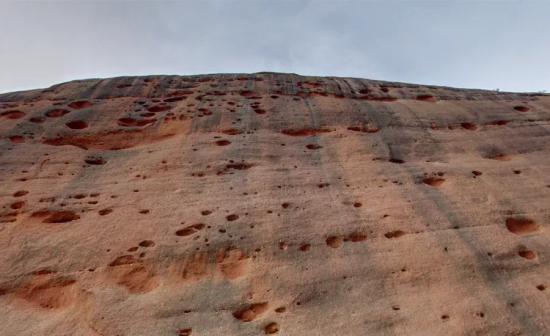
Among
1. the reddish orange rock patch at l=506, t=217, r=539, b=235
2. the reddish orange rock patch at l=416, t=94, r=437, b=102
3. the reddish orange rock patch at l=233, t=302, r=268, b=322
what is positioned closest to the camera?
the reddish orange rock patch at l=233, t=302, r=268, b=322

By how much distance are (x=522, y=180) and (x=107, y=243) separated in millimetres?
4456

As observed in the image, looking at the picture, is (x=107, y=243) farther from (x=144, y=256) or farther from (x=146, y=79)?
(x=146, y=79)

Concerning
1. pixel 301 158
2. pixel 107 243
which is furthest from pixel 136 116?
pixel 107 243

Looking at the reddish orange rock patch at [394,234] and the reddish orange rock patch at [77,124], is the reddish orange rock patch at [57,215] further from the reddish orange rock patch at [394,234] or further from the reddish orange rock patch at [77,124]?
the reddish orange rock patch at [394,234]

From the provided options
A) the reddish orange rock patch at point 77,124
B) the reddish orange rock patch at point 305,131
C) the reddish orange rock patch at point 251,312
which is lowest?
the reddish orange rock patch at point 251,312

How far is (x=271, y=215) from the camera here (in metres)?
4.98

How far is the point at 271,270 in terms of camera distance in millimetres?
4262

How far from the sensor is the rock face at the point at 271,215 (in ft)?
12.6

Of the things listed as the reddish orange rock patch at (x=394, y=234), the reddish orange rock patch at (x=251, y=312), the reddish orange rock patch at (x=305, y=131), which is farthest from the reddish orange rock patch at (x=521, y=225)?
the reddish orange rock patch at (x=305, y=131)

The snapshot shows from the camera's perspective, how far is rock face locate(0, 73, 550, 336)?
151 inches

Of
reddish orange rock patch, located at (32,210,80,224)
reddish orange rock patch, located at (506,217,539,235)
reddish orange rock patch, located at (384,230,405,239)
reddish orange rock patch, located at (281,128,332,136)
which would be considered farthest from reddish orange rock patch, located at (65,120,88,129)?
reddish orange rock patch, located at (506,217,539,235)

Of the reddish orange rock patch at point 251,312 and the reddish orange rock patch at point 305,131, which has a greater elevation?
the reddish orange rock patch at point 305,131

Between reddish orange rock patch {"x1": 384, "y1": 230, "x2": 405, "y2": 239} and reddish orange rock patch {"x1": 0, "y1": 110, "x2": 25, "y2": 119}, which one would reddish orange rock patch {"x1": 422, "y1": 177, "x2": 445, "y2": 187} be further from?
reddish orange rock patch {"x1": 0, "y1": 110, "x2": 25, "y2": 119}

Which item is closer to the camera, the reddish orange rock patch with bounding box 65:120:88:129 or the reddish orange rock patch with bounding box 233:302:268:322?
the reddish orange rock patch with bounding box 233:302:268:322
